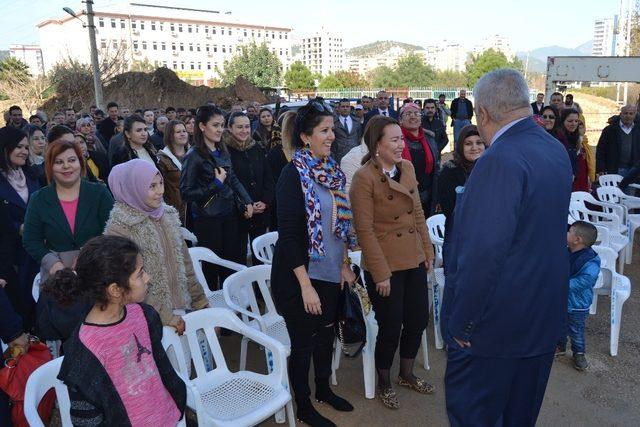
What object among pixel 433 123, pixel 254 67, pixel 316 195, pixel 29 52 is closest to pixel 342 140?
pixel 433 123

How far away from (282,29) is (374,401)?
96362 mm

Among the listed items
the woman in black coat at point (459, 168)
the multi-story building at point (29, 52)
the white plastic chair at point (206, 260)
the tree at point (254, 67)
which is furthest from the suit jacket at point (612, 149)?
the multi-story building at point (29, 52)

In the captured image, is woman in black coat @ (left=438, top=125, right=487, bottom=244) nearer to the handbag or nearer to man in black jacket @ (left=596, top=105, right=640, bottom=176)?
the handbag

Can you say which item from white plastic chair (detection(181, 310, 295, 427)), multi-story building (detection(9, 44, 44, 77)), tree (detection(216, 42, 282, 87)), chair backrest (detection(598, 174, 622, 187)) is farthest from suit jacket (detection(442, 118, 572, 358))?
multi-story building (detection(9, 44, 44, 77))

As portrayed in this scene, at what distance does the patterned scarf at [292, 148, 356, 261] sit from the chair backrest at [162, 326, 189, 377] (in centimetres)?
81

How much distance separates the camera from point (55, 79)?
28.0 meters

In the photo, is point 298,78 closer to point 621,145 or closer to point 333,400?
point 621,145

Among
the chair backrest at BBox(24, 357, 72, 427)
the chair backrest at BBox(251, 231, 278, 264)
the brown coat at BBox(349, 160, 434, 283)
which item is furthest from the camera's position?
the chair backrest at BBox(251, 231, 278, 264)

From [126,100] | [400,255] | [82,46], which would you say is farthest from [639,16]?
[82,46]

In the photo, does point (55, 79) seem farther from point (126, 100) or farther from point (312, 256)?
point (312, 256)

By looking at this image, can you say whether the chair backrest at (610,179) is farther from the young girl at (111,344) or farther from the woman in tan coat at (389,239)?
the young girl at (111,344)

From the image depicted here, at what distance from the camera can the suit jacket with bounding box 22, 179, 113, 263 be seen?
277 centimetres

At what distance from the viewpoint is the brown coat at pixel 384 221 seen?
2.71 m

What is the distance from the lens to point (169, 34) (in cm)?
7838
